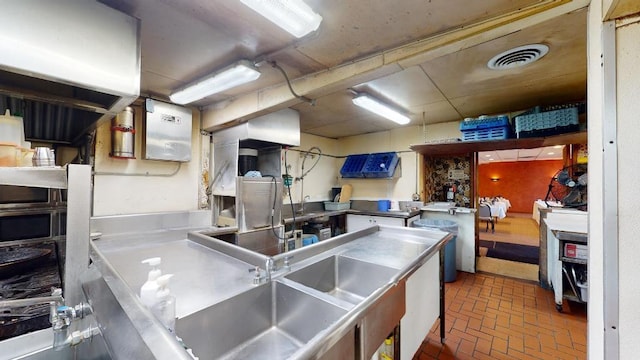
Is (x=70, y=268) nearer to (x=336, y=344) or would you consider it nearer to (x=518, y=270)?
(x=336, y=344)

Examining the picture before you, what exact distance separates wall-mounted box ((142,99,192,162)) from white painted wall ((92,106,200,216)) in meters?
0.20

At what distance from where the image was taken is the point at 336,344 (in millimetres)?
781

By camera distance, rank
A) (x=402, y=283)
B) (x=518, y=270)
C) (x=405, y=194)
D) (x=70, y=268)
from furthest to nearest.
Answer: (x=405, y=194), (x=518, y=270), (x=402, y=283), (x=70, y=268)

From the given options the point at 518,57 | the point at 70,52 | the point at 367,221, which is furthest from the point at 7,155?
the point at 367,221

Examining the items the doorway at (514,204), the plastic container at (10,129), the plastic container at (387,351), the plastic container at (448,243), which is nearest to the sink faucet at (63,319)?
the plastic container at (10,129)

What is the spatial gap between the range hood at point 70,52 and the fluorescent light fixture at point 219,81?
0.65 meters

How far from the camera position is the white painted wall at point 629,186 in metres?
0.81

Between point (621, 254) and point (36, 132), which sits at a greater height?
point (36, 132)

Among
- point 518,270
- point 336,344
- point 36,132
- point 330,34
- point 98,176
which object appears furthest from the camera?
point 518,270

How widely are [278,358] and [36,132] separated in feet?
9.14

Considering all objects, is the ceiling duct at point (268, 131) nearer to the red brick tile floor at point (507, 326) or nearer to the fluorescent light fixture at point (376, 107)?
the fluorescent light fixture at point (376, 107)

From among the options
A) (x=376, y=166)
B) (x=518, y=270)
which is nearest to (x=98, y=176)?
(x=376, y=166)

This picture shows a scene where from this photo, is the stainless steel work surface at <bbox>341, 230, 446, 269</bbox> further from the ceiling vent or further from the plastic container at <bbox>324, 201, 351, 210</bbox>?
the plastic container at <bbox>324, 201, 351, 210</bbox>

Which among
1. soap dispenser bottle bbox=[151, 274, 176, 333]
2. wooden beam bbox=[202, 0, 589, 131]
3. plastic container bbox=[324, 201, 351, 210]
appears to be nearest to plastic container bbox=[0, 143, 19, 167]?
soap dispenser bottle bbox=[151, 274, 176, 333]
